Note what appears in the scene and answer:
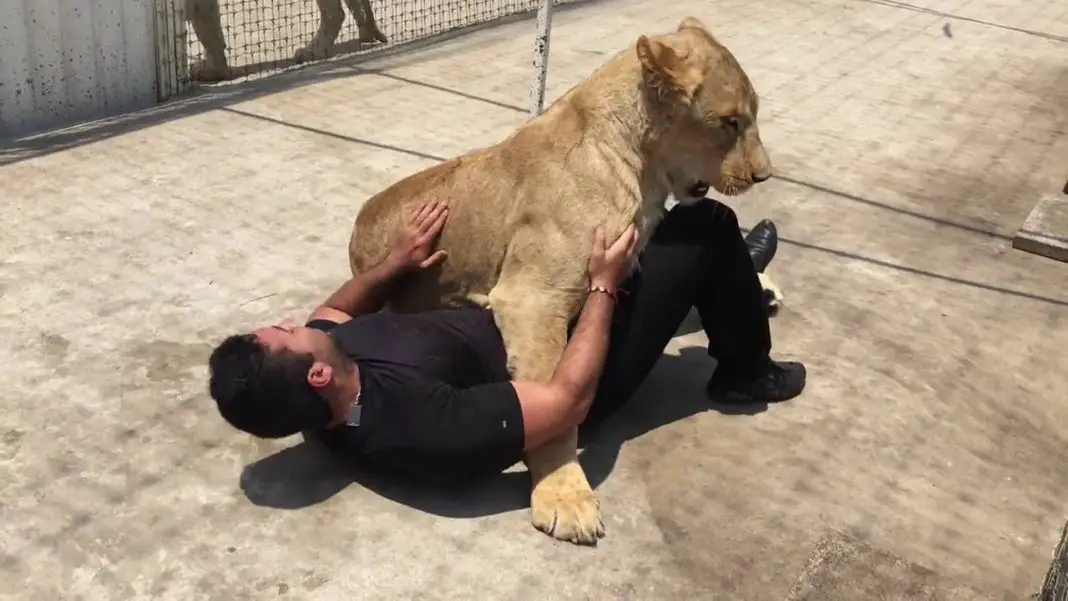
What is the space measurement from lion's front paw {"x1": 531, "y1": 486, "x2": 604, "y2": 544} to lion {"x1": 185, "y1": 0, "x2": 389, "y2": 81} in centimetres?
564

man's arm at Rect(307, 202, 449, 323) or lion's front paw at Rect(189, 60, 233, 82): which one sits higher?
man's arm at Rect(307, 202, 449, 323)

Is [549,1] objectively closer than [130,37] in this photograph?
Yes

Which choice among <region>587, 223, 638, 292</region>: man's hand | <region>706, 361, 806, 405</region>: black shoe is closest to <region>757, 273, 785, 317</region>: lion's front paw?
<region>706, 361, 806, 405</region>: black shoe

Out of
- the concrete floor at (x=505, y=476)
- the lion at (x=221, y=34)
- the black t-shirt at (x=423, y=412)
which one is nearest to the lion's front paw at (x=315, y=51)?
the lion at (x=221, y=34)

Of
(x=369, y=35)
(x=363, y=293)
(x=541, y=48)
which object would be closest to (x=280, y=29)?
(x=369, y=35)

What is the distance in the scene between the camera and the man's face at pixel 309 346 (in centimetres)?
303

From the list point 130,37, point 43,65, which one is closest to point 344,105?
point 130,37

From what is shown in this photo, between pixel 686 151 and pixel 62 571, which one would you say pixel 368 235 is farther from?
pixel 62 571

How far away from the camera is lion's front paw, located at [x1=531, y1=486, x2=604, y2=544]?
326 cm

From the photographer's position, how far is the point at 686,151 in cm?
A: 381

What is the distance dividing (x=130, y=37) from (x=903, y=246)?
4.84 metres

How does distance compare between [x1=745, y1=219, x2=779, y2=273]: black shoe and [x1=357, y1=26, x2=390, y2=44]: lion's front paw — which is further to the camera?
[x1=357, y1=26, x2=390, y2=44]: lion's front paw

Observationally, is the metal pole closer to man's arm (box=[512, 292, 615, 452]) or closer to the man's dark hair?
man's arm (box=[512, 292, 615, 452])

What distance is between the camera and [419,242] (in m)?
3.82
